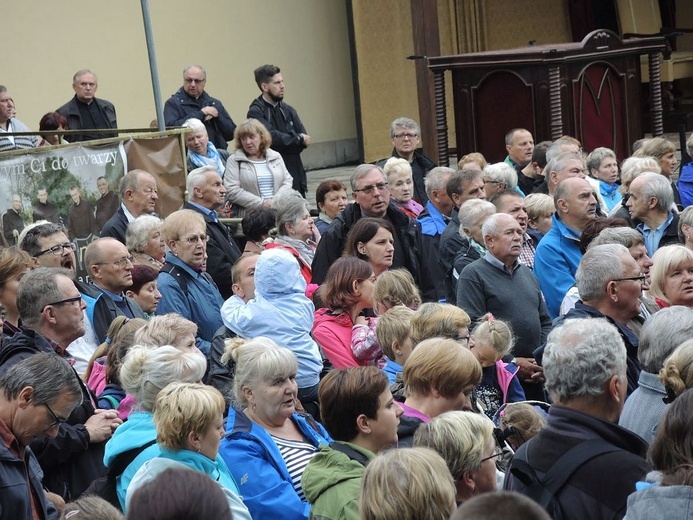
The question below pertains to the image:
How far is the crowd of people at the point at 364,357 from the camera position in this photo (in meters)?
3.35

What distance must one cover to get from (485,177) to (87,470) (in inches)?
181

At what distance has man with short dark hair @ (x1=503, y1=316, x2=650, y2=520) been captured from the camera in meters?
3.31

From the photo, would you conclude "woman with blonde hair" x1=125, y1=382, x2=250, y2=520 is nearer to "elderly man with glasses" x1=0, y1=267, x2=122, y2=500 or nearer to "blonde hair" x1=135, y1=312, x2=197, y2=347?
"elderly man with glasses" x1=0, y1=267, x2=122, y2=500

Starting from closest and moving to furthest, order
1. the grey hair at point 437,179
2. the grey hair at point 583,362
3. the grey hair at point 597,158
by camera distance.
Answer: the grey hair at point 583,362 < the grey hair at point 437,179 < the grey hair at point 597,158

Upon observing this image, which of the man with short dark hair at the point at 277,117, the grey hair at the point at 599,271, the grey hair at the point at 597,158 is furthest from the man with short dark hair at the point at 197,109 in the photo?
the grey hair at the point at 599,271

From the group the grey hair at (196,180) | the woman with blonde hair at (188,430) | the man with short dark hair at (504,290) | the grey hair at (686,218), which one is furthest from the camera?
the grey hair at (196,180)

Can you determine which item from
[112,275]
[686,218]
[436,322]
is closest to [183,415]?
[436,322]

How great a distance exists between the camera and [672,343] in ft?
Result: 13.2

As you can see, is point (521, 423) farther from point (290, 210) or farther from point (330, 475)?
point (290, 210)

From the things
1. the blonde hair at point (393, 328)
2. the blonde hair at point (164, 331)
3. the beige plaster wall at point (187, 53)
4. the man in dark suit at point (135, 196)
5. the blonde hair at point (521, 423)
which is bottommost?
the blonde hair at point (521, 423)

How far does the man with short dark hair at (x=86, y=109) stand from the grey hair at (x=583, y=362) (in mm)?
8043

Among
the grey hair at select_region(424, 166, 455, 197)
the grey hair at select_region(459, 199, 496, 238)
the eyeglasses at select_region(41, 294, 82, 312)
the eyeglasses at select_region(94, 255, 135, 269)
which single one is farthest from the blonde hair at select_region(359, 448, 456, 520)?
the grey hair at select_region(424, 166, 455, 197)

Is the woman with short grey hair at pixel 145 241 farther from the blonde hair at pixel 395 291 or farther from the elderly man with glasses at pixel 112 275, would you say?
the blonde hair at pixel 395 291

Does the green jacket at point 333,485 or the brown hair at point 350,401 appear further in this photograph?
the brown hair at point 350,401
